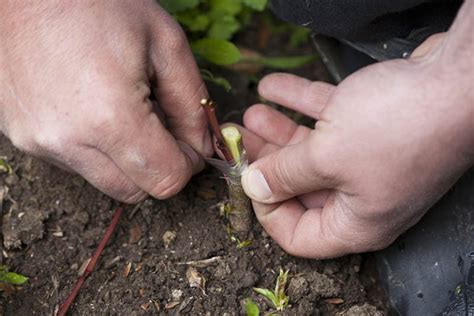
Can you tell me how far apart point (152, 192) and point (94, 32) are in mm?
497

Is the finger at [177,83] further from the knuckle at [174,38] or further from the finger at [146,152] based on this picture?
the finger at [146,152]

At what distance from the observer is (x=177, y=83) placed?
1954 mm

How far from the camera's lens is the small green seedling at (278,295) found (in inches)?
78.2

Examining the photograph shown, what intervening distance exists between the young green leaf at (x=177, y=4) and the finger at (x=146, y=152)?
77cm

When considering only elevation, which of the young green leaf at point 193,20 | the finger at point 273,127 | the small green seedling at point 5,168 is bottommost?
the small green seedling at point 5,168

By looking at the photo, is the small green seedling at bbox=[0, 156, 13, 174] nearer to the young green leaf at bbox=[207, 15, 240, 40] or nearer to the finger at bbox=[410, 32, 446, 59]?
the young green leaf at bbox=[207, 15, 240, 40]

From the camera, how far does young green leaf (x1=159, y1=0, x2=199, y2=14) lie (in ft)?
8.20

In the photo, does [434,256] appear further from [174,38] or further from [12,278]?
[12,278]

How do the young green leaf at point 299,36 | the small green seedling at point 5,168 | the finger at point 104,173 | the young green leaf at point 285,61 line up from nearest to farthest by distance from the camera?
1. the finger at point 104,173
2. the small green seedling at point 5,168
3. the young green leaf at point 285,61
4. the young green leaf at point 299,36

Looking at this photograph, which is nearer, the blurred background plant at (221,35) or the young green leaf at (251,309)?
the young green leaf at (251,309)

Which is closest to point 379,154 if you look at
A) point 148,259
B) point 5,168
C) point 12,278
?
point 148,259

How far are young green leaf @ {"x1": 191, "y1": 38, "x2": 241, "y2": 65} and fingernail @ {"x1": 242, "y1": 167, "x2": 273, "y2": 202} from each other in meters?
0.73

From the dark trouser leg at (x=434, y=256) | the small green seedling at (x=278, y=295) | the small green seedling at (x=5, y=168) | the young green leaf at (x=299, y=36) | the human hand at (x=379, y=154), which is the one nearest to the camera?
the human hand at (x=379, y=154)

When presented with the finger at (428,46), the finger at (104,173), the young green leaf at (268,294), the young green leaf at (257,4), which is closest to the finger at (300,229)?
the young green leaf at (268,294)
